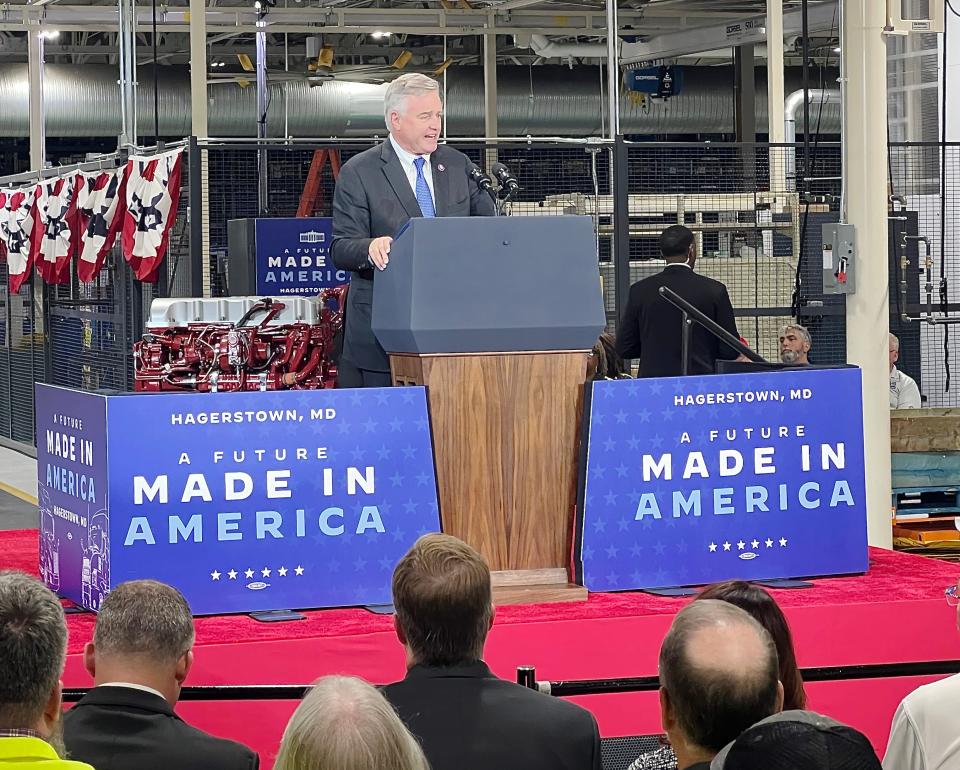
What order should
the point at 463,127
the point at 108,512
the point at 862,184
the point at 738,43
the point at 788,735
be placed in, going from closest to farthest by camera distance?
the point at 788,735 < the point at 108,512 < the point at 862,184 < the point at 738,43 < the point at 463,127

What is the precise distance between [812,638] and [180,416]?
1.97m

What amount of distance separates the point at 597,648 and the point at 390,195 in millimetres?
1625

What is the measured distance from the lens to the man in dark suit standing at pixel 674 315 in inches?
305

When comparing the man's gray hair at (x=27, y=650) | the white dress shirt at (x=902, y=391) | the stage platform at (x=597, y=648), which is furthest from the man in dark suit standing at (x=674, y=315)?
the man's gray hair at (x=27, y=650)

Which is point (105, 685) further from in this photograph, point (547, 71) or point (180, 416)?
point (547, 71)

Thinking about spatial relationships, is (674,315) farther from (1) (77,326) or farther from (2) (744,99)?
(2) (744,99)

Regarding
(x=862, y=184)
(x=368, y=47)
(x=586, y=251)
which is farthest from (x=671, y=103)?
(x=586, y=251)

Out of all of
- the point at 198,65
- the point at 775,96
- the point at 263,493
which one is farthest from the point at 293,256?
the point at 263,493

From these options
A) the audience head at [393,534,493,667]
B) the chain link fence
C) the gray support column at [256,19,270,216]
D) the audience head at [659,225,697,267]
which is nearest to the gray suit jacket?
the audience head at [393,534,493,667]

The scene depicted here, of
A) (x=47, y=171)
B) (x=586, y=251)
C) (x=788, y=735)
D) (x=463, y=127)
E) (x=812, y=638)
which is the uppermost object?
(x=463, y=127)

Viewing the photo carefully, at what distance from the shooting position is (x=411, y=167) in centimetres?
517

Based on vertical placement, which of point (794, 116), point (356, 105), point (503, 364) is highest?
point (356, 105)

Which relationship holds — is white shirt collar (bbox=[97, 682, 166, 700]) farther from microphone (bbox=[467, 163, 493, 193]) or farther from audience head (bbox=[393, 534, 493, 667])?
microphone (bbox=[467, 163, 493, 193])

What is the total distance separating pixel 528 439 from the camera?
4762 millimetres
